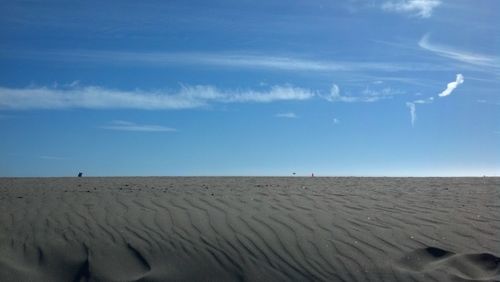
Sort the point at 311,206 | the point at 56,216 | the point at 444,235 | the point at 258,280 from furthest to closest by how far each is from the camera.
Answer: the point at 311,206, the point at 56,216, the point at 444,235, the point at 258,280

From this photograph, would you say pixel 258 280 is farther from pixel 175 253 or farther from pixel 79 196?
pixel 79 196

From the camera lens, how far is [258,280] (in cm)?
591

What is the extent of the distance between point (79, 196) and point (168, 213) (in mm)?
2842

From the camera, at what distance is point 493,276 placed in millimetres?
5934

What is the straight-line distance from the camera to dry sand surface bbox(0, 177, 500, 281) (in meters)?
6.09

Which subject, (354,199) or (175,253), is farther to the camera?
(354,199)

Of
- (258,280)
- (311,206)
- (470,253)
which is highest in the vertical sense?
(311,206)

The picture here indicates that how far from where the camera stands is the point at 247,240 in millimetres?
7008

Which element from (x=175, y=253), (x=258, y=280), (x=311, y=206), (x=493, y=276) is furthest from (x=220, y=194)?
(x=493, y=276)

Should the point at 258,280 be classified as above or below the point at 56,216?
below

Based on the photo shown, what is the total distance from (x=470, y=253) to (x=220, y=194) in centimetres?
526

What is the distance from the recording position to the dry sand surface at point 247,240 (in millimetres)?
6090

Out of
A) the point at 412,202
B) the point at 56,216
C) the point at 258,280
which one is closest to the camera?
the point at 258,280

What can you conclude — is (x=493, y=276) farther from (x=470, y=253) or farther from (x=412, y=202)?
(x=412, y=202)
